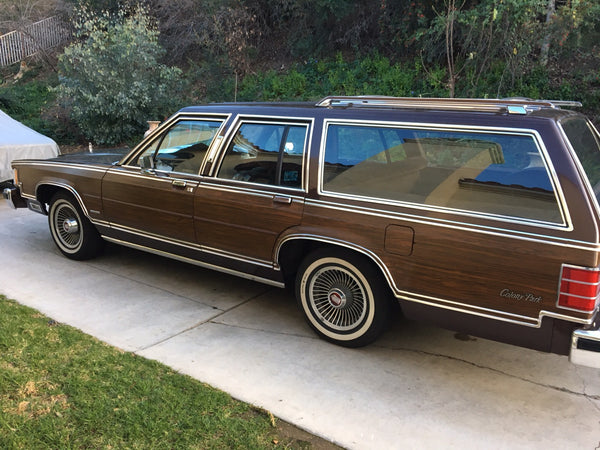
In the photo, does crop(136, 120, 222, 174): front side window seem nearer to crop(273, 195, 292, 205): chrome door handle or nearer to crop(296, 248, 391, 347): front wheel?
crop(273, 195, 292, 205): chrome door handle

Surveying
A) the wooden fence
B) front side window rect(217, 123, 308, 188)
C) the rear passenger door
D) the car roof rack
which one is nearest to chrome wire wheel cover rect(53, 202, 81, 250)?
the rear passenger door

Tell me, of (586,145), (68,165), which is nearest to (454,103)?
(586,145)

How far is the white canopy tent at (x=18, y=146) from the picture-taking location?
26.5ft

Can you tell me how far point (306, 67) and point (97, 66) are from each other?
5.84 metres

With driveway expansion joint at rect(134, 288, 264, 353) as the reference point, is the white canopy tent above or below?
above

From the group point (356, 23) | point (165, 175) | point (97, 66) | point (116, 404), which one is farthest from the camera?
point (356, 23)

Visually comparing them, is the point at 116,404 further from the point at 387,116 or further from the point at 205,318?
the point at 387,116

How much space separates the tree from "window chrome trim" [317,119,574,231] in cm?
924

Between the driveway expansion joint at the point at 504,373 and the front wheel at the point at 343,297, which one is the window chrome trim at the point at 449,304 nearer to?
the front wheel at the point at 343,297

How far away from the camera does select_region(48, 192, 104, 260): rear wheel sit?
5.61m

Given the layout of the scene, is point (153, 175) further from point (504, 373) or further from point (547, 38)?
point (547, 38)

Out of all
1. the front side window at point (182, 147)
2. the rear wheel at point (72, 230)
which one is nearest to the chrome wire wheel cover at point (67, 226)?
the rear wheel at point (72, 230)

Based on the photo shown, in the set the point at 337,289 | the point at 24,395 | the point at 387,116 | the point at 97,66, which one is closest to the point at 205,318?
the point at 337,289

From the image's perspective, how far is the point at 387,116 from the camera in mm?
3662
